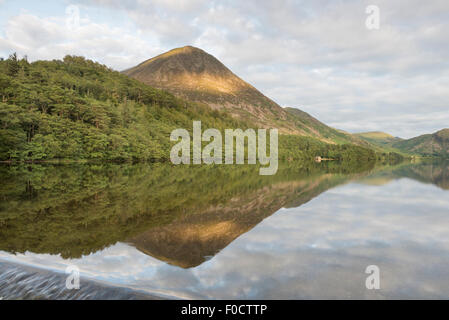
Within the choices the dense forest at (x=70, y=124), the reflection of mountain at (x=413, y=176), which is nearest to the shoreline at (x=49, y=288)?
the reflection of mountain at (x=413, y=176)

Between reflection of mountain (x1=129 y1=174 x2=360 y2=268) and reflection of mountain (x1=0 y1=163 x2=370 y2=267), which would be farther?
reflection of mountain (x1=0 y1=163 x2=370 y2=267)

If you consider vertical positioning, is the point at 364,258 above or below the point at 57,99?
below

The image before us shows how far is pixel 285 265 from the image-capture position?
682 centimetres

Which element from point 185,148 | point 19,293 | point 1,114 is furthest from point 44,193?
point 185,148

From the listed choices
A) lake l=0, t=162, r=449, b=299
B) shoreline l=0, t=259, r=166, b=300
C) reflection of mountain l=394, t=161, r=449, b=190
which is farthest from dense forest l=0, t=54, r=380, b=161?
reflection of mountain l=394, t=161, r=449, b=190

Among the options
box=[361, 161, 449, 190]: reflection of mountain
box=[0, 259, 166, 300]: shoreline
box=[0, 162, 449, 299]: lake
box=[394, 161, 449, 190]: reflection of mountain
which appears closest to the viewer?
box=[0, 259, 166, 300]: shoreline

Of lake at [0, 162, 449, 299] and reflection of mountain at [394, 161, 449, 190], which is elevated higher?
reflection of mountain at [394, 161, 449, 190]

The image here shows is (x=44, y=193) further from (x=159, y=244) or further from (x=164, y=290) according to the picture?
(x=164, y=290)

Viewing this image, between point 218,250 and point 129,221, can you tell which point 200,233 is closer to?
point 218,250

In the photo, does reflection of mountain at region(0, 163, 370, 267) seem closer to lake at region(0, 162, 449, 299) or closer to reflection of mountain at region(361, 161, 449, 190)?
lake at region(0, 162, 449, 299)

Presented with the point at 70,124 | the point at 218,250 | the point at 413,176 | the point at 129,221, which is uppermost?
the point at 70,124

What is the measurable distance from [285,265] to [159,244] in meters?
3.67

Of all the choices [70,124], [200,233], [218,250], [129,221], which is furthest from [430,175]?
[70,124]

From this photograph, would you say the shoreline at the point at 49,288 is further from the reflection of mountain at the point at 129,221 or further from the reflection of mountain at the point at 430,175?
the reflection of mountain at the point at 430,175
